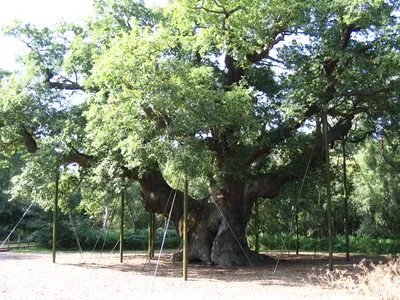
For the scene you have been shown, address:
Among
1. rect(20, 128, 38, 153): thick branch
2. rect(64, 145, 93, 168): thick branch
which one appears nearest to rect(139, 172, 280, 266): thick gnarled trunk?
rect(64, 145, 93, 168): thick branch

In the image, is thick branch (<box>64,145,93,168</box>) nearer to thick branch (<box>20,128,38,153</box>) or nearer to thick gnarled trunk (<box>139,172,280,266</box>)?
thick branch (<box>20,128,38,153</box>)

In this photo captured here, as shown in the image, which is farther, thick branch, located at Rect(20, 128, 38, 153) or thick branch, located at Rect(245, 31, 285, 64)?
thick branch, located at Rect(20, 128, 38, 153)

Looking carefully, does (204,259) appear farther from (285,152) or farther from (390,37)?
(390,37)

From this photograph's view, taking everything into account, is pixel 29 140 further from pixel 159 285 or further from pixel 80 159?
pixel 159 285

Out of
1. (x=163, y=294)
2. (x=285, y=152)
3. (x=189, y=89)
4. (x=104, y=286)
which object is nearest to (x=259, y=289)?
(x=163, y=294)

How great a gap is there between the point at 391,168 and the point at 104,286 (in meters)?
15.7

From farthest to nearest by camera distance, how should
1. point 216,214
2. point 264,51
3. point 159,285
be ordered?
point 216,214, point 264,51, point 159,285

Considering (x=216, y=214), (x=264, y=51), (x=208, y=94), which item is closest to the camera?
(x=208, y=94)

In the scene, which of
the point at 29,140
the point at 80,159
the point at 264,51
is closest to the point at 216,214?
the point at 80,159

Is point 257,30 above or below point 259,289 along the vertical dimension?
above

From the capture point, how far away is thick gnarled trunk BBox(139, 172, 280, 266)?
15320 millimetres

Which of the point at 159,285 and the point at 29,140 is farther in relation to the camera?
the point at 29,140

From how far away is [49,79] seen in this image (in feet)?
51.5

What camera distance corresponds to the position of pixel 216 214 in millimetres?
15820
